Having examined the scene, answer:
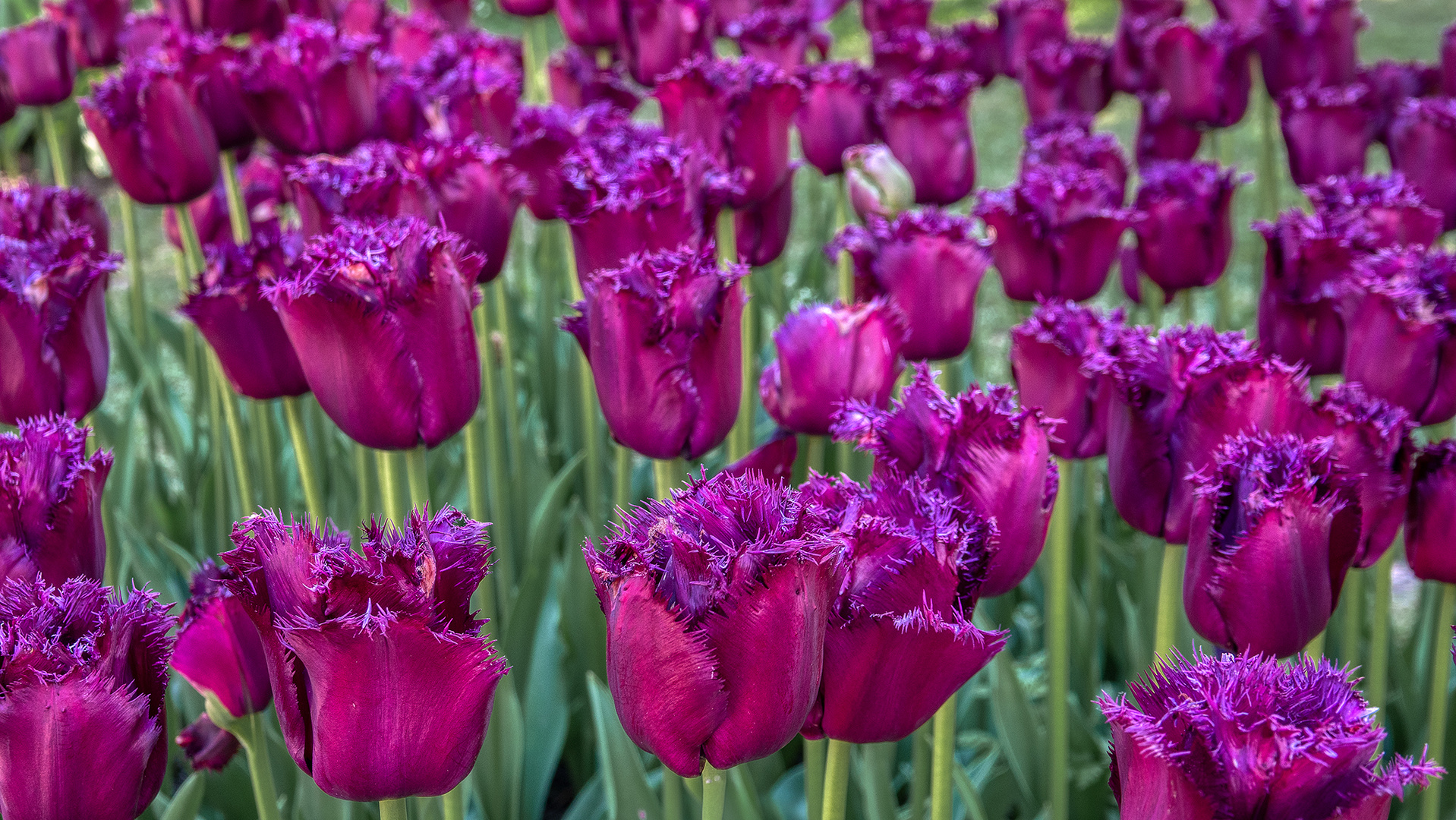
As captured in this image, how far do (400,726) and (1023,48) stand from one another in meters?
2.60

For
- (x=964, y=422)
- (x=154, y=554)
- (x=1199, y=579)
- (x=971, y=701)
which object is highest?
(x=964, y=422)

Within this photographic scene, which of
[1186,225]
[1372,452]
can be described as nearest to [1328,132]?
[1186,225]

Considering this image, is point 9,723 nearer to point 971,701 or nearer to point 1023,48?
point 971,701

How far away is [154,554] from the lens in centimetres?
204

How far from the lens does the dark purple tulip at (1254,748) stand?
641 millimetres

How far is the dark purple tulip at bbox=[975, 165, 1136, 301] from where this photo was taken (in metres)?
1.74

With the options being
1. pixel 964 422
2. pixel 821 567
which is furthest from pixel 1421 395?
pixel 821 567

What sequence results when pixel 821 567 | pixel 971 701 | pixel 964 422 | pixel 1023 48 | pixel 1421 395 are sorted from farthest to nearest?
pixel 1023 48
pixel 971 701
pixel 1421 395
pixel 964 422
pixel 821 567

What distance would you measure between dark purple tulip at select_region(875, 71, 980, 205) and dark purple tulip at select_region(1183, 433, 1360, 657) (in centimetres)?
114

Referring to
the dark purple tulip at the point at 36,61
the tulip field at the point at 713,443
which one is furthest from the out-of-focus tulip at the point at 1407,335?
the dark purple tulip at the point at 36,61

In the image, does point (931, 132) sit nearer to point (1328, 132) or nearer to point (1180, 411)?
point (1328, 132)

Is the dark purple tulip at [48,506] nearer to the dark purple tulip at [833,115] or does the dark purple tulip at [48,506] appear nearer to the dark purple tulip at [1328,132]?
the dark purple tulip at [833,115]

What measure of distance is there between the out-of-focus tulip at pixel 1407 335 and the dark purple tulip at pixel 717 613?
83 centimetres

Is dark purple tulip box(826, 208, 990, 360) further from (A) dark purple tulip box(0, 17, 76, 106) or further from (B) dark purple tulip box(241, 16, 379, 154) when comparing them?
(A) dark purple tulip box(0, 17, 76, 106)
